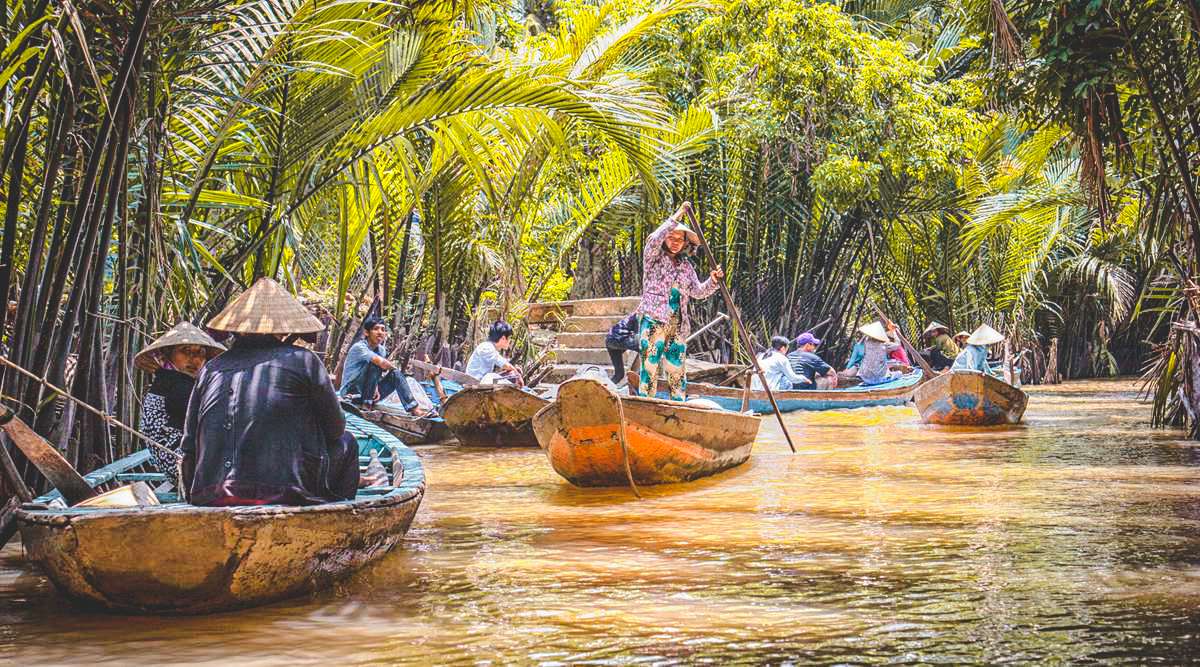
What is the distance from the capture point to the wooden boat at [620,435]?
790 centimetres

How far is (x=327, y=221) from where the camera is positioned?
381 inches

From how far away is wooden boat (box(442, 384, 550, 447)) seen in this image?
452 inches

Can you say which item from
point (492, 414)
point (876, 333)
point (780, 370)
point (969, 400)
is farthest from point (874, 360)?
point (492, 414)

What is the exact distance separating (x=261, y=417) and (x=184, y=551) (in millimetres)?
716

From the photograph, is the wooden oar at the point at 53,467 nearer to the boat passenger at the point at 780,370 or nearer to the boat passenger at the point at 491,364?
the boat passenger at the point at 491,364

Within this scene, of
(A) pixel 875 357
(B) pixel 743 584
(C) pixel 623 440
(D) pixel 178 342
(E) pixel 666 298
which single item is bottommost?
(B) pixel 743 584

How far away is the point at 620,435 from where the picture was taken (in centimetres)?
804

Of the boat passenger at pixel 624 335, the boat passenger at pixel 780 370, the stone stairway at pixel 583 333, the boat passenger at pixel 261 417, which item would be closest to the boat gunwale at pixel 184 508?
the boat passenger at pixel 261 417

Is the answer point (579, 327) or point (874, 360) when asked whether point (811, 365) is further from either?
point (579, 327)

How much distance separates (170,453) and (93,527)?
1615 mm

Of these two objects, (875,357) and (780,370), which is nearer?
(780,370)

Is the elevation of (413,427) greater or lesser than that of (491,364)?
lesser

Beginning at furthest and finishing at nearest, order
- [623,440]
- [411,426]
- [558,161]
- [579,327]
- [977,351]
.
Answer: [579,327], [977,351], [558,161], [411,426], [623,440]

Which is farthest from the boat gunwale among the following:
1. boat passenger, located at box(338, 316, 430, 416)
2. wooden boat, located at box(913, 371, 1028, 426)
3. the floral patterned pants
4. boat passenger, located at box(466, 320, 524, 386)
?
wooden boat, located at box(913, 371, 1028, 426)
